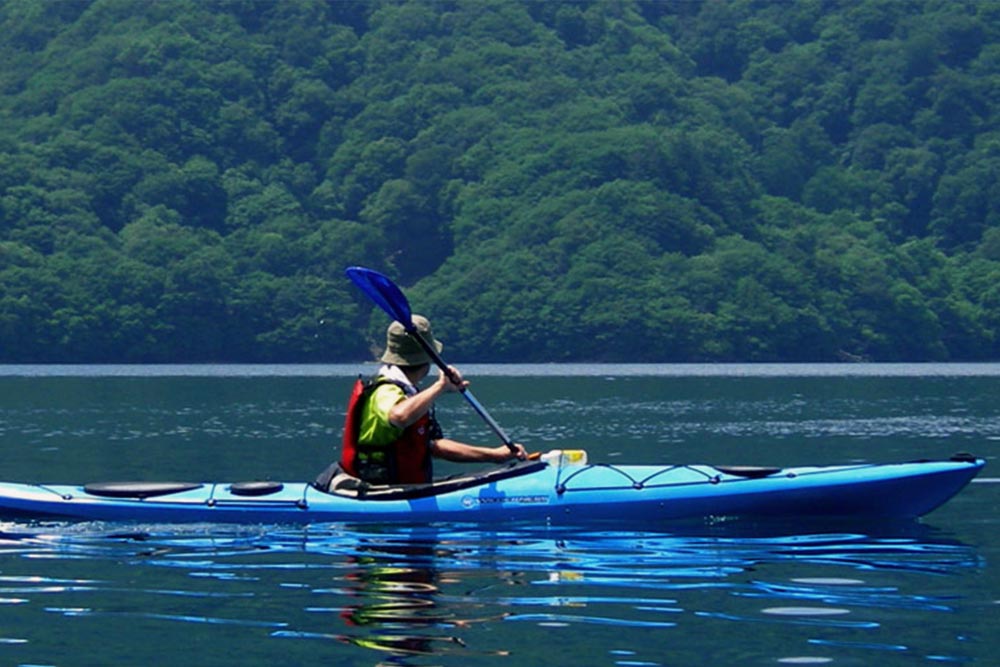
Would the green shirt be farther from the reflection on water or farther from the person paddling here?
the reflection on water

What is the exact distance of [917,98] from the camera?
440 feet

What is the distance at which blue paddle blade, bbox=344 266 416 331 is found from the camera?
52.4 feet

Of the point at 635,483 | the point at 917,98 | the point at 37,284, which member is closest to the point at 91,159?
the point at 37,284

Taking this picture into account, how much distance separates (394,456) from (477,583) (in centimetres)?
280

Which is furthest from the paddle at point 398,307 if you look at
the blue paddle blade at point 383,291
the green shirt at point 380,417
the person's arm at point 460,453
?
the green shirt at point 380,417

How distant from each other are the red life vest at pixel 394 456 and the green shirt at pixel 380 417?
58mm

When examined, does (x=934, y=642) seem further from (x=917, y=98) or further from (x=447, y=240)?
(x=917, y=98)

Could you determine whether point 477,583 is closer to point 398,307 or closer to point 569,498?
point 569,498

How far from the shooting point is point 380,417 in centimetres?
1467

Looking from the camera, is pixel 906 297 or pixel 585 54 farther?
pixel 585 54

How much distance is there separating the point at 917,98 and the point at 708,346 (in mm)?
39035

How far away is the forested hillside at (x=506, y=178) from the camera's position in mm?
103500

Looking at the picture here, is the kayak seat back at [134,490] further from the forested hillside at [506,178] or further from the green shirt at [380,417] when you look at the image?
the forested hillside at [506,178]

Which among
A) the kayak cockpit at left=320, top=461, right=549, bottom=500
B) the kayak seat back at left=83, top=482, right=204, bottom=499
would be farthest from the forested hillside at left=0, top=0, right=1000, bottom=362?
the kayak cockpit at left=320, top=461, right=549, bottom=500
